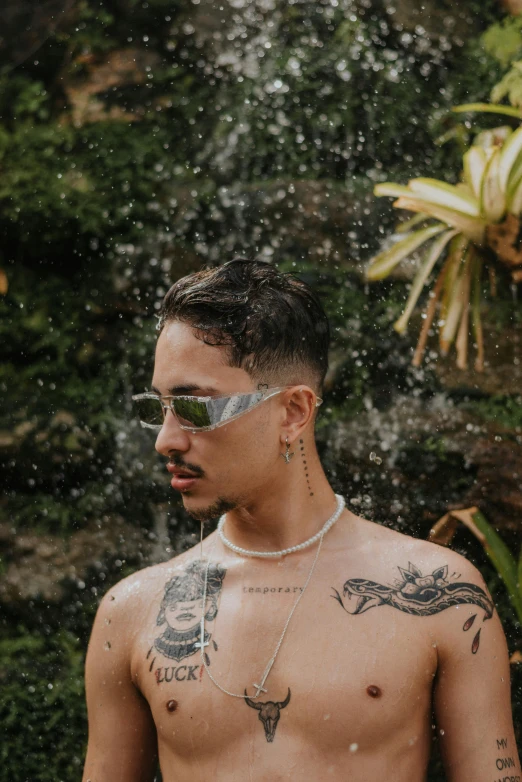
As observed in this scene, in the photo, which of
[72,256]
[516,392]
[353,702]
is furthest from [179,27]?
[353,702]

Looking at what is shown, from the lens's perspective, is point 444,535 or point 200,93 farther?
point 200,93

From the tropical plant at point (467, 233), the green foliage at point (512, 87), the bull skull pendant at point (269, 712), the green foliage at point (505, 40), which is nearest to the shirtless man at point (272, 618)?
the bull skull pendant at point (269, 712)

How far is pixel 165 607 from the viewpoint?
2.53 meters

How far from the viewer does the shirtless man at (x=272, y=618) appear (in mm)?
2197

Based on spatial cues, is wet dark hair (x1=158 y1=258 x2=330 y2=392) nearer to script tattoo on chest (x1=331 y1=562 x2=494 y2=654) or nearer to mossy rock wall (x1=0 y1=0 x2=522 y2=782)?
script tattoo on chest (x1=331 y1=562 x2=494 y2=654)

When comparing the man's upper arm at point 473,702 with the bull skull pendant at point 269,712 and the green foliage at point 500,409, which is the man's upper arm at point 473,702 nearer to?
the bull skull pendant at point 269,712

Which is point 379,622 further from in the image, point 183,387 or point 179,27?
point 179,27

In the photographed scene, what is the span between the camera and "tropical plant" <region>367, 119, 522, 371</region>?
3.71m

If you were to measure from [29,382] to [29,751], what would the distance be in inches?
74.0

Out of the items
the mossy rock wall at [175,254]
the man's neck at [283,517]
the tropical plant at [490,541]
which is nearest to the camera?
the man's neck at [283,517]

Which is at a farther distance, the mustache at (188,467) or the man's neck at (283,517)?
the man's neck at (283,517)

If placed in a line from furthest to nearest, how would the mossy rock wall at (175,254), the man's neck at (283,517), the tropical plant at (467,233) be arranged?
the mossy rock wall at (175,254)
the tropical plant at (467,233)
the man's neck at (283,517)

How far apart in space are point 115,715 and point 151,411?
905mm

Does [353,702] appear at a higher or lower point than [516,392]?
higher
